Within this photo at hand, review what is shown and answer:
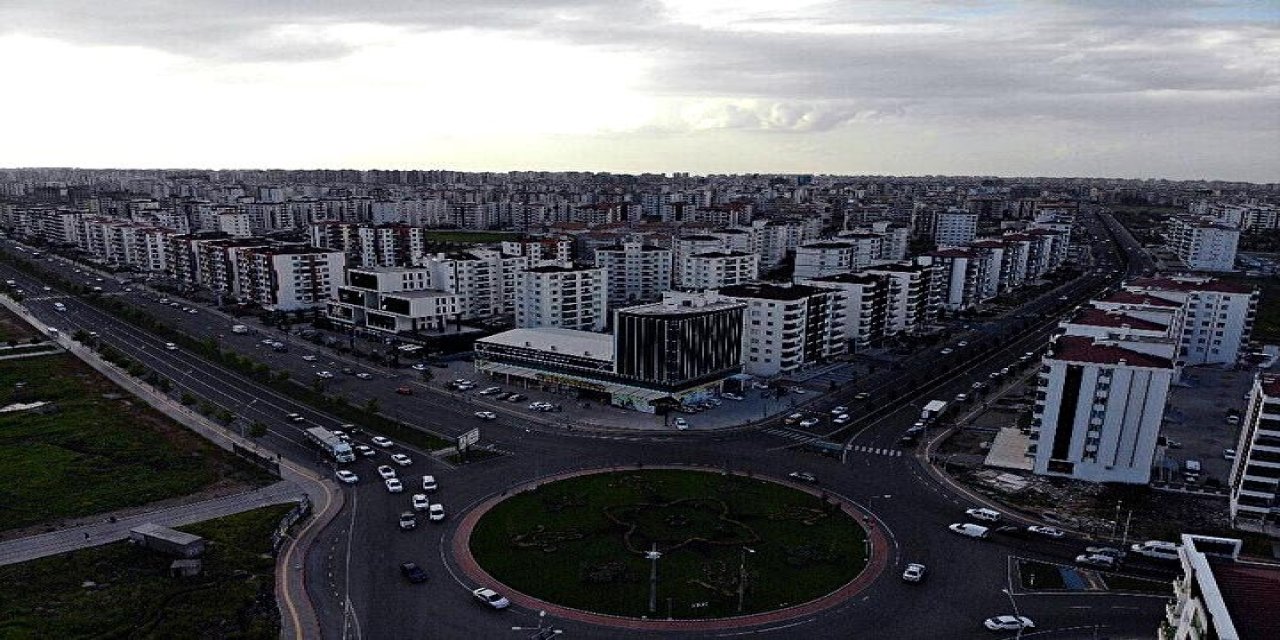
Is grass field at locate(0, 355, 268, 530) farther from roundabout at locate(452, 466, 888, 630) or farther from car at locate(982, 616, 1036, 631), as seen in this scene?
car at locate(982, 616, 1036, 631)

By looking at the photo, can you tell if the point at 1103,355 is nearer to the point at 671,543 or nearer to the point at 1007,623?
the point at 1007,623

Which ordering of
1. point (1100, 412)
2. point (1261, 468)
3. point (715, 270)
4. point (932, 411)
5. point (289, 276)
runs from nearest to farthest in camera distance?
1. point (1261, 468)
2. point (1100, 412)
3. point (932, 411)
4. point (289, 276)
5. point (715, 270)

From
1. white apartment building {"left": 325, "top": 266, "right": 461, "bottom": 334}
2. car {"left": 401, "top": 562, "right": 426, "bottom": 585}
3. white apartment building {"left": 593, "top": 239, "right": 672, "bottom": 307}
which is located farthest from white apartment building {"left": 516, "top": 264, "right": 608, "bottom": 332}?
car {"left": 401, "top": 562, "right": 426, "bottom": 585}

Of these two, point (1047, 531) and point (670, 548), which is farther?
point (1047, 531)

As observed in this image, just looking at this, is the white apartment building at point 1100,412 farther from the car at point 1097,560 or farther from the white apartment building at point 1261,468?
the car at point 1097,560

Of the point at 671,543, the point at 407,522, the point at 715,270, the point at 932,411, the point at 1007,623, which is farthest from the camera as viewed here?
the point at 715,270

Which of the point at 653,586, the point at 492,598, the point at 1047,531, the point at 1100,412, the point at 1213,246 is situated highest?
the point at 1213,246

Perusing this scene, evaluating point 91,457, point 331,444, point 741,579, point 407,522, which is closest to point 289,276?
point 91,457

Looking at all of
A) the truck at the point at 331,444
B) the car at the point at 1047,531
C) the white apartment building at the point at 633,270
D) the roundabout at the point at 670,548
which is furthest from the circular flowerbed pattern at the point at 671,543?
the white apartment building at the point at 633,270
